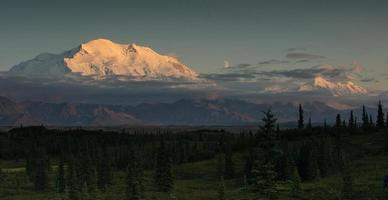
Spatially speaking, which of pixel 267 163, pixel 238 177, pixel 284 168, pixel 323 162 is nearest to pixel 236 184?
pixel 238 177

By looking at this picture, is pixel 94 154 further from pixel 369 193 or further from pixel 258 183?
pixel 258 183

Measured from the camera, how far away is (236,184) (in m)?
137

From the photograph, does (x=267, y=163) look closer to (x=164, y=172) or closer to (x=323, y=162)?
(x=164, y=172)

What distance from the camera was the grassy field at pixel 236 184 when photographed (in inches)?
3317

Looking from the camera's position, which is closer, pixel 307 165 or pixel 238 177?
pixel 307 165

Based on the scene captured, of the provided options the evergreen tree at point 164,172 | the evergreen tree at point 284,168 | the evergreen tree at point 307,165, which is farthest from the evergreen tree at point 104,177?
the evergreen tree at point 307,165

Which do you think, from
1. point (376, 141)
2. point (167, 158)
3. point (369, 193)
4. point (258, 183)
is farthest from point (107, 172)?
point (258, 183)

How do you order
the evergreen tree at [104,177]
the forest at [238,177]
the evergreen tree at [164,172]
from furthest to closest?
1. the evergreen tree at [104,177]
2. the evergreen tree at [164,172]
3. the forest at [238,177]

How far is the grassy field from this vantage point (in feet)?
276

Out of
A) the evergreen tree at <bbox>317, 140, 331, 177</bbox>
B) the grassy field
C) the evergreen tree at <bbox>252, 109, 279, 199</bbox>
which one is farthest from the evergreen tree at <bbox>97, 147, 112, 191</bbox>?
the evergreen tree at <bbox>252, 109, 279, 199</bbox>

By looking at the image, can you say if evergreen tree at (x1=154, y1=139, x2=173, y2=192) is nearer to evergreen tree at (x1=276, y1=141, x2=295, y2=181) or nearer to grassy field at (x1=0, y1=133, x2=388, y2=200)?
grassy field at (x1=0, y1=133, x2=388, y2=200)

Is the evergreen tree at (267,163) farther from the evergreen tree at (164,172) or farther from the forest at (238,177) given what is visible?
the evergreen tree at (164,172)

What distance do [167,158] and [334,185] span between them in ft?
124

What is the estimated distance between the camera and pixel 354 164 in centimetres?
13550
